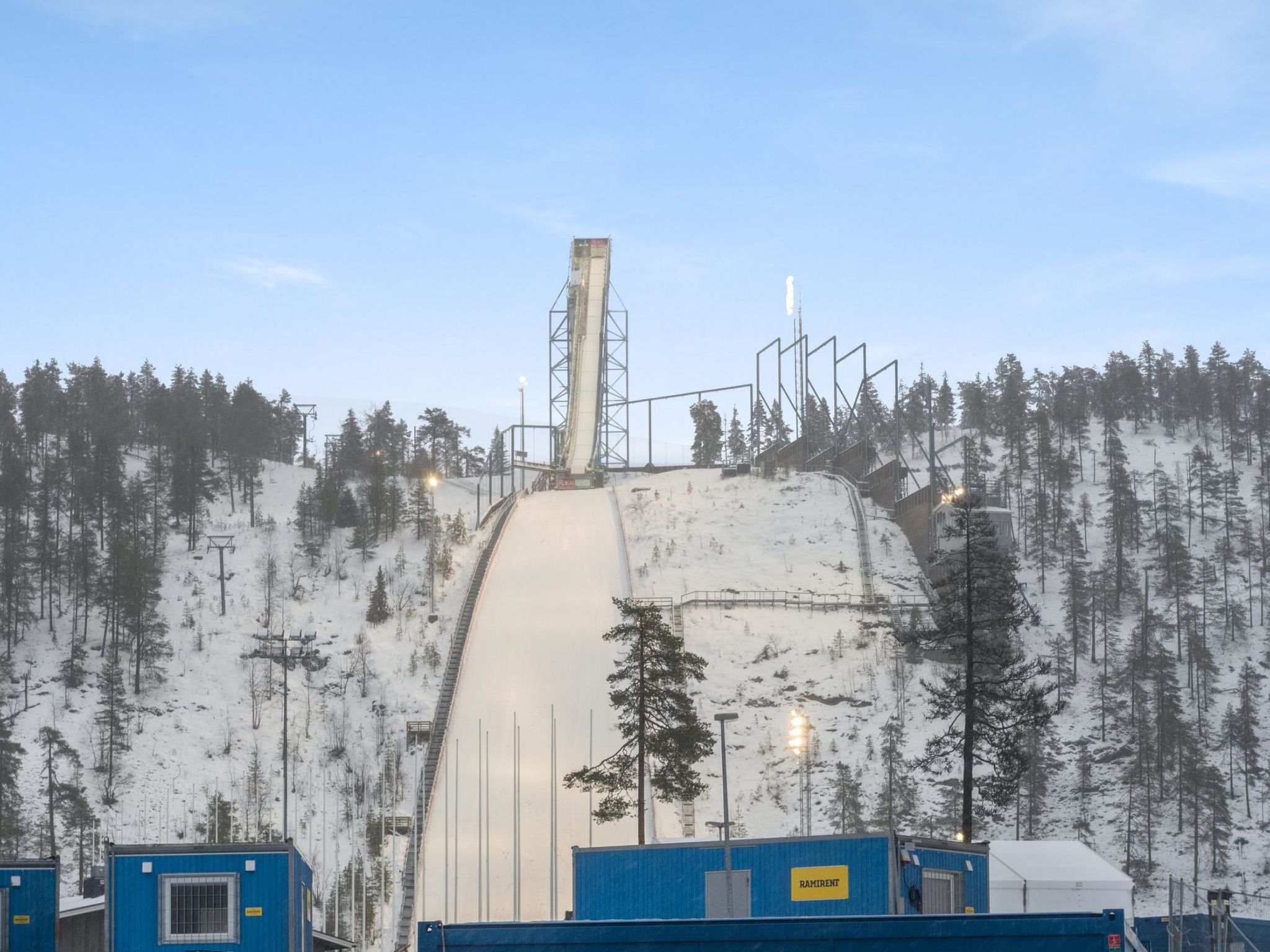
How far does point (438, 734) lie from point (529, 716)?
3.18 metres

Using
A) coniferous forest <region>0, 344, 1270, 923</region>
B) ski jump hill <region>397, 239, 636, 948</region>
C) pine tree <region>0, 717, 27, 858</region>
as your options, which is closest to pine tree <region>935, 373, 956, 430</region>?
coniferous forest <region>0, 344, 1270, 923</region>

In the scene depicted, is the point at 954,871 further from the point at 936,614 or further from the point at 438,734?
the point at 438,734

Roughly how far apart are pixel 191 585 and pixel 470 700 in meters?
19.0

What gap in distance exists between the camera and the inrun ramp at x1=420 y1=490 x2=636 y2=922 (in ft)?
125

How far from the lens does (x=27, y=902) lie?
2016 centimetres

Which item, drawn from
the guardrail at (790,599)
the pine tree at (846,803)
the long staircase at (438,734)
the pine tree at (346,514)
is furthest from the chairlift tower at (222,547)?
the pine tree at (846,803)

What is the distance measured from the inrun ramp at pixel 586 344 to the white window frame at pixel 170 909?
72409mm

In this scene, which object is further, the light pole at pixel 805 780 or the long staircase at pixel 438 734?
the light pole at pixel 805 780

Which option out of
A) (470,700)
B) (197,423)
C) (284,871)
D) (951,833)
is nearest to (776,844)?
(284,871)

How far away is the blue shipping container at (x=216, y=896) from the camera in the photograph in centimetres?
2030

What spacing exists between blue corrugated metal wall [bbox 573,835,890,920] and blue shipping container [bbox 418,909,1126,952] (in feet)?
31.8

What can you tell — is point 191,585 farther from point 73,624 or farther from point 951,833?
point 951,833

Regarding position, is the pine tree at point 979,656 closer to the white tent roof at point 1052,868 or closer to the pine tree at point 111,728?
the white tent roof at point 1052,868

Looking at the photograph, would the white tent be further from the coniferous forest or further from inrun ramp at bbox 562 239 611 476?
inrun ramp at bbox 562 239 611 476
